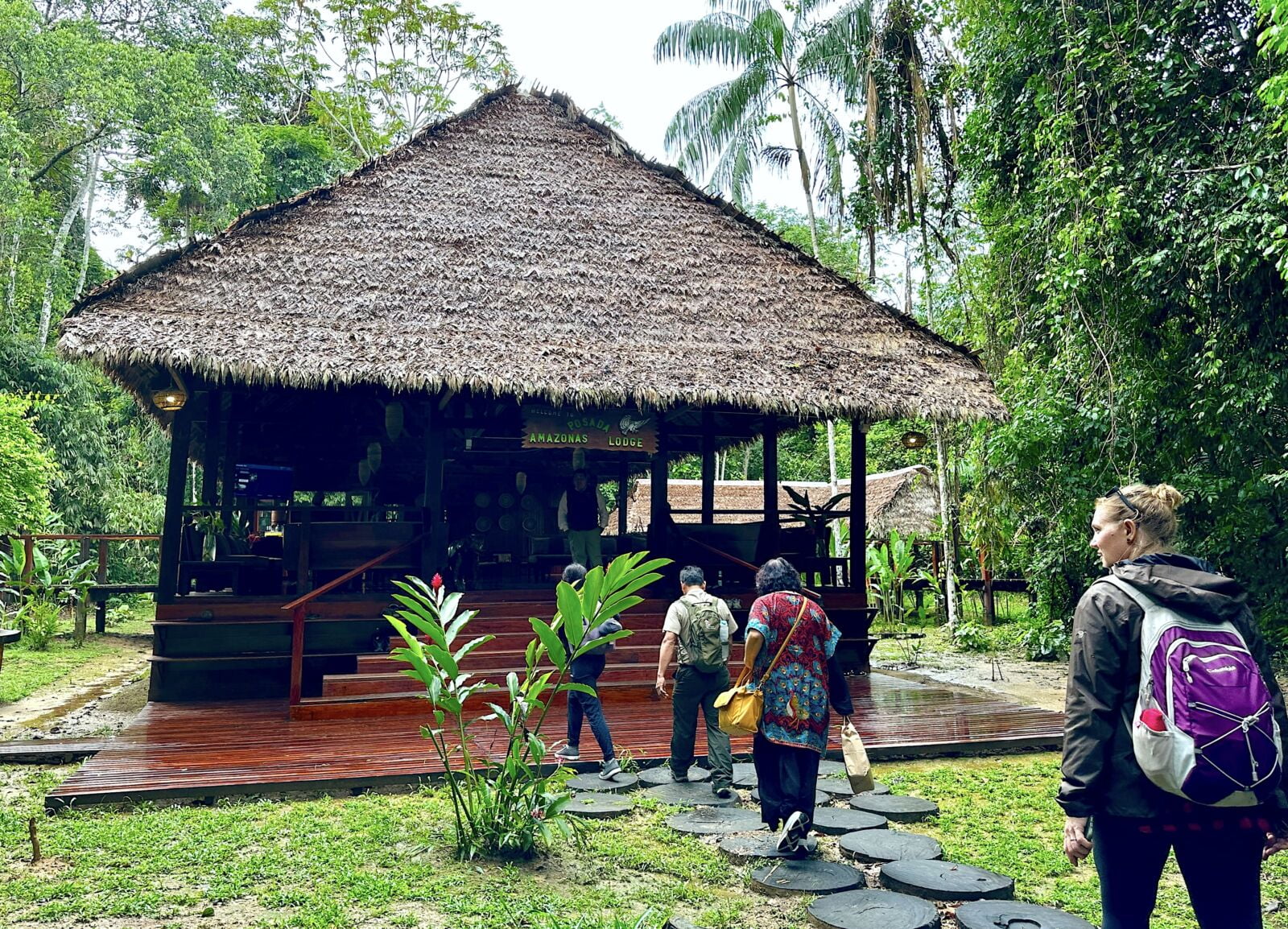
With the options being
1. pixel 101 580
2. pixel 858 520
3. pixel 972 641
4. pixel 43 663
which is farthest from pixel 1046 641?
pixel 101 580

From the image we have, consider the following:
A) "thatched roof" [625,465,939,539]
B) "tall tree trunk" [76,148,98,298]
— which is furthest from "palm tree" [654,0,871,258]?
"tall tree trunk" [76,148,98,298]

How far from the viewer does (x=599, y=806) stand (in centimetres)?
498

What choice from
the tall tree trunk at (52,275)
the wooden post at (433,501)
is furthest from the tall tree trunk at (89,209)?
the wooden post at (433,501)

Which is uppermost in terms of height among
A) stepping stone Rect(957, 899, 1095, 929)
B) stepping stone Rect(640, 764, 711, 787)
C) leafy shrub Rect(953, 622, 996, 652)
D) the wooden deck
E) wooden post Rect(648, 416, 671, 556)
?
wooden post Rect(648, 416, 671, 556)

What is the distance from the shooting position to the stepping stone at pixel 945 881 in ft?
A: 12.3

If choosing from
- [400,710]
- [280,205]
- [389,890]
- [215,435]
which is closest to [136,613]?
[215,435]

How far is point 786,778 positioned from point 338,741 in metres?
3.46

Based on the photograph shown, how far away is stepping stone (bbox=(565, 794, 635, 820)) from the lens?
486 centimetres

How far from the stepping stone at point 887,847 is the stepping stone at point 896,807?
399 mm

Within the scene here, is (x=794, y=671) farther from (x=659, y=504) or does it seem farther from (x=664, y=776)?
(x=659, y=504)

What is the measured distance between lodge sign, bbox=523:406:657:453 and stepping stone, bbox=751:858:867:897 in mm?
5454

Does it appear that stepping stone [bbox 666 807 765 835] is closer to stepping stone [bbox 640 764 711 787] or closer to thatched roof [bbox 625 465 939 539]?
stepping stone [bbox 640 764 711 787]

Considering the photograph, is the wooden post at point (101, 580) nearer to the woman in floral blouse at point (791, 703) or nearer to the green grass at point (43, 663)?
the green grass at point (43, 663)

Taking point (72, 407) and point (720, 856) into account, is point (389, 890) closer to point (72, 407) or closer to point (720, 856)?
point (720, 856)
